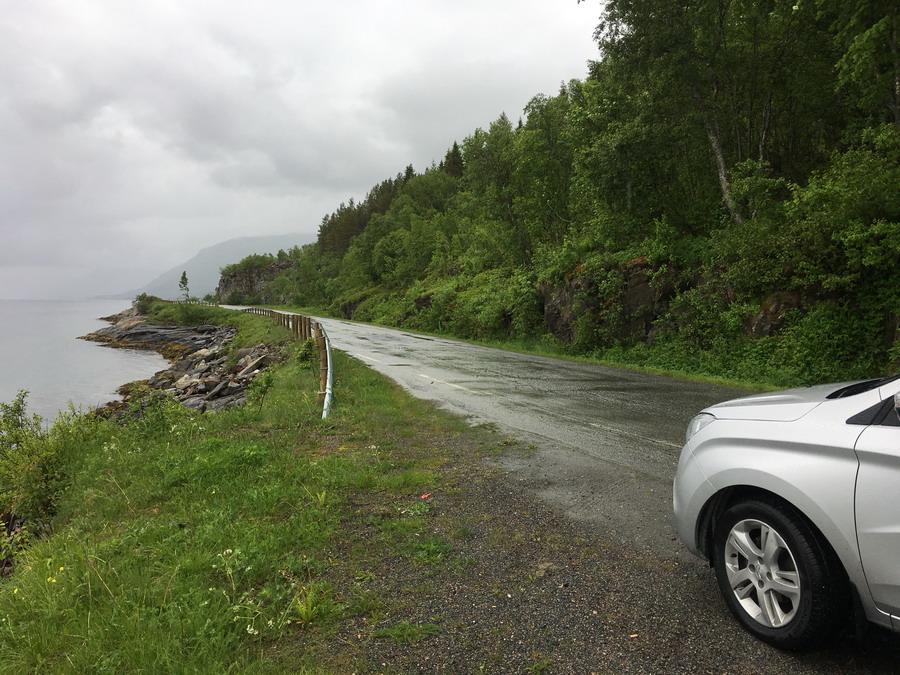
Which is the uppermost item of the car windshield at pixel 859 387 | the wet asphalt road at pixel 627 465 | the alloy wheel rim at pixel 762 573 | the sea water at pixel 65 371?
the car windshield at pixel 859 387

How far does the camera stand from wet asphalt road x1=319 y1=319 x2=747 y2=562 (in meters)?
4.43

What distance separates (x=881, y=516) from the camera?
216 cm

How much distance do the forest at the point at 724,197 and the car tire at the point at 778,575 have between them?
10705 mm

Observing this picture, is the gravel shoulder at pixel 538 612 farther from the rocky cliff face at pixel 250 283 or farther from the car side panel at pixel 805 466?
the rocky cliff face at pixel 250 283

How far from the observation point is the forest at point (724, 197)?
1138 cm

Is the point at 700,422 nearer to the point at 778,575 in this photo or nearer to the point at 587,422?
the point at 778,575

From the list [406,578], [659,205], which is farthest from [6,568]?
[659,205]

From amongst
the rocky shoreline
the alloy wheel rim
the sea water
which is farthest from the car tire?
the sea water

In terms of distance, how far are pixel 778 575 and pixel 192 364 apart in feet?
106

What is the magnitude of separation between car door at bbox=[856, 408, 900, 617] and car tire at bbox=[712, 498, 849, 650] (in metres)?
0.17

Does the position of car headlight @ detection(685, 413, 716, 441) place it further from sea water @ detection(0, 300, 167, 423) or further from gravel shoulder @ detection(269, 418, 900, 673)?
sea water @ detection(0, 300, 167, 423)

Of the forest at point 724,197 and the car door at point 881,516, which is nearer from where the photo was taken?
the car door at point 881,516

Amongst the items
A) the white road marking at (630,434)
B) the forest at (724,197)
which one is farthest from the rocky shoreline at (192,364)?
the forest at (724,197)

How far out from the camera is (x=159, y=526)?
424 cm
